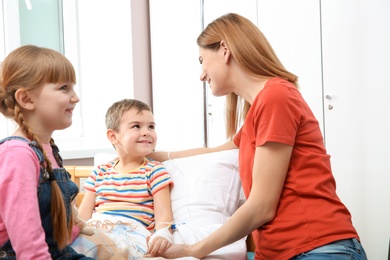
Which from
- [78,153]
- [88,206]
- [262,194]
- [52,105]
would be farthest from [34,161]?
[78,153]

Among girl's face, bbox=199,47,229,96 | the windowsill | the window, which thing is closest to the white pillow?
girl's face, bbox=199,47,229,96

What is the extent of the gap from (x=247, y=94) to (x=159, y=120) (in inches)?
75.2

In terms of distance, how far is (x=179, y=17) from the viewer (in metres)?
3.15

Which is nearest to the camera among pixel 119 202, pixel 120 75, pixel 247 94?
pixel 247 94

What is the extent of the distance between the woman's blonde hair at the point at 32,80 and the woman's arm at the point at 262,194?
0.39m

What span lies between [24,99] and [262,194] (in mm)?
606

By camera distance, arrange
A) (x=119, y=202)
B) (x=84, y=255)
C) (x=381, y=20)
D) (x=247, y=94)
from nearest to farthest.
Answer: (x=84, y=255)
(x=247, y=94)
(x=119, y=202)
(x=381, y=20)

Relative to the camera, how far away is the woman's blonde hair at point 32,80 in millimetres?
1110

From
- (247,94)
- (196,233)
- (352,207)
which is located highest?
(247,94)

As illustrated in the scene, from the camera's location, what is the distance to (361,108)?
2.29m

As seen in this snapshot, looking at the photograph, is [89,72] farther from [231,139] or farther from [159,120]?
[231,139]

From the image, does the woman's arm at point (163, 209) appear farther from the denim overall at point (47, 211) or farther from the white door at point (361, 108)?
the white door at point (361, 108)

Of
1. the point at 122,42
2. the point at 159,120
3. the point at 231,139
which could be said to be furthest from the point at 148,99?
the point at 231,139

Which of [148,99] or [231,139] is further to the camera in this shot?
[148,99]
